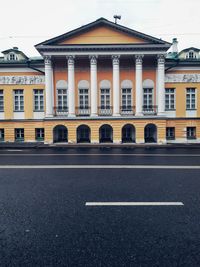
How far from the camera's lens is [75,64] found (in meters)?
22.3

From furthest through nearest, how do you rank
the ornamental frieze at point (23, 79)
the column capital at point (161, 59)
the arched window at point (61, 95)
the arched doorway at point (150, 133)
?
the ornamental frieze at point (23, 79), the arched window at point (61, 95), the arched doorway at point (150, 133), the column capital at point (161, 59)

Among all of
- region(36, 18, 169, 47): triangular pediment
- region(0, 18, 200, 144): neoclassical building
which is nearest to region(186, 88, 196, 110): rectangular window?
region(0, 18, 200, 144): neoclassical building

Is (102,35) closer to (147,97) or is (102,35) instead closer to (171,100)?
(147,97)

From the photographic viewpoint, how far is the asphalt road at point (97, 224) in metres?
2.65

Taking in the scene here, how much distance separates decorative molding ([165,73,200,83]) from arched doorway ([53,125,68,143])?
12986 millimetres

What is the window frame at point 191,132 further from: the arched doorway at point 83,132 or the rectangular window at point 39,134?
the rectangular window at point 39,134

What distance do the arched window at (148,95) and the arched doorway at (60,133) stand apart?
30.9ft

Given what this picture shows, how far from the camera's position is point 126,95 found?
22719 mm

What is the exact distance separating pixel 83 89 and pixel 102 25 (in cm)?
706

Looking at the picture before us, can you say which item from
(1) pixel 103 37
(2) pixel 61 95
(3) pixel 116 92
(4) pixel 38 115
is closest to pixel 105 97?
(3) pixel 116 92

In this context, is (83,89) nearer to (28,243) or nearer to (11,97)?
(11,97)

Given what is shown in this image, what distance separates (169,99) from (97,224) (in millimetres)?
21858

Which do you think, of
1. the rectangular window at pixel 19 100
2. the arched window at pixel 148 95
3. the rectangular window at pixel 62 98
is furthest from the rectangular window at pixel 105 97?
the rectangular window at pixel 19 100

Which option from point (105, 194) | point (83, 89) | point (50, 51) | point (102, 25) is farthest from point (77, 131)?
point (105, 194)
